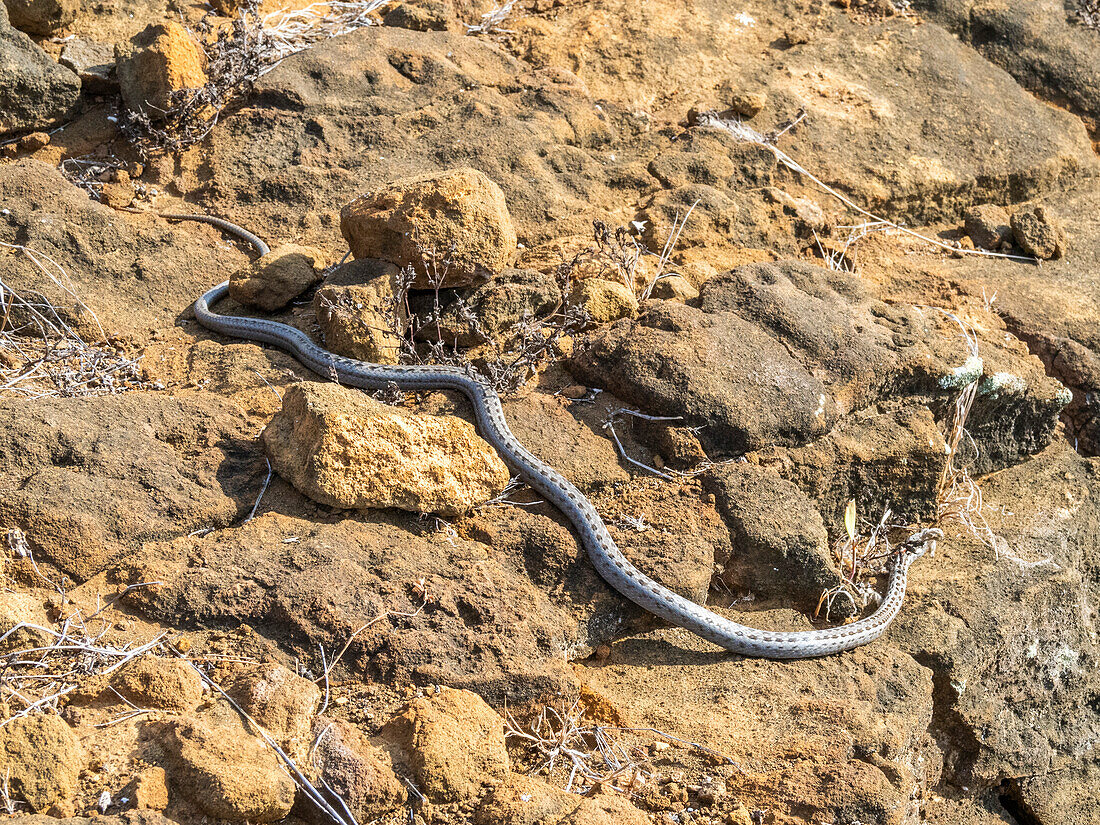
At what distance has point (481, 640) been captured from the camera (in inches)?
158

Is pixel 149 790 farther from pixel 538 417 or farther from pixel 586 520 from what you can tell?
pixel 538 417

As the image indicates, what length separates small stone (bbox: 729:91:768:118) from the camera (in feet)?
25.1

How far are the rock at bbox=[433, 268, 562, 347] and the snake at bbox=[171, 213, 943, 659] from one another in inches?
11.4

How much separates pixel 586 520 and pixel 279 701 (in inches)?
73.5

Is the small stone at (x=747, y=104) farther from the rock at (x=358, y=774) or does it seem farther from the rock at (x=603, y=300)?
the rock at (x=358, y=774)

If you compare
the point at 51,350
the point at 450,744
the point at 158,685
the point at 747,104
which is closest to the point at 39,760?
the point at 158,685

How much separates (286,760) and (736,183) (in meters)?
5.73

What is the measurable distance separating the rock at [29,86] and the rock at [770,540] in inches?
218

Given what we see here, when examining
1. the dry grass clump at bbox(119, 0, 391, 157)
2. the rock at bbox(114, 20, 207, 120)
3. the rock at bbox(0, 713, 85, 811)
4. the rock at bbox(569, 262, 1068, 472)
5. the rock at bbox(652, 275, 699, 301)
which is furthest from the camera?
the dry grass clump at bbox(119, 0, 391, 157)

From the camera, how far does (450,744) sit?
135 inches

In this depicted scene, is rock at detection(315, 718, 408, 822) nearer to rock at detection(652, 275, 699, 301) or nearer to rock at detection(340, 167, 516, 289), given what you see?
rock at detection(340, 167, 516, 289)

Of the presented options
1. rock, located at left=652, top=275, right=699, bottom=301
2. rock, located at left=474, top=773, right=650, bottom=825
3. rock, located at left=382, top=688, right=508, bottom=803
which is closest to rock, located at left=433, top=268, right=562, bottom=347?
rock, located at left=652, top=275, right=699, bottom=301

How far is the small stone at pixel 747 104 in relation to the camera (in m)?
7.65

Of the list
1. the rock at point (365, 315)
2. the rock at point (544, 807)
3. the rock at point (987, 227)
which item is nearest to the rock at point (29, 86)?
the rock at point (365, 315)
